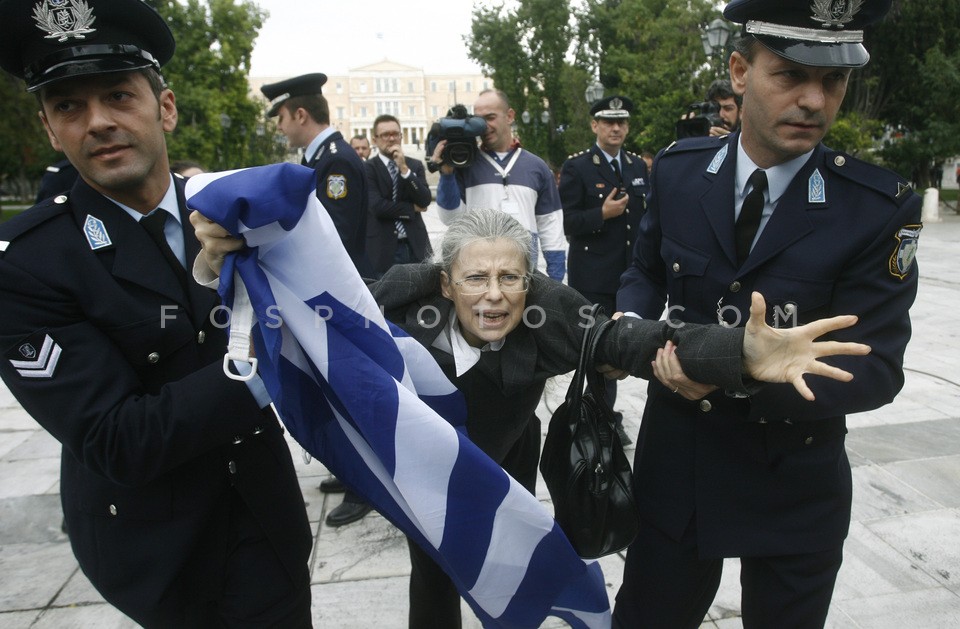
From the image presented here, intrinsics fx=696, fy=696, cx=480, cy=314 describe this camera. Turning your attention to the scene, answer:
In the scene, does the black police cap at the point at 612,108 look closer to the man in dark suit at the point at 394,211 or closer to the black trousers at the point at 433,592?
the man in dark suit at the point at 394,211

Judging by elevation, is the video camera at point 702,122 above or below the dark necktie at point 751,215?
below

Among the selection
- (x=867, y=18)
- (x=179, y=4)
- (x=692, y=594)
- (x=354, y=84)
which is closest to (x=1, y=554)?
(x=692, y=594)

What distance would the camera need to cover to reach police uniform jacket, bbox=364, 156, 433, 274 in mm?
5258

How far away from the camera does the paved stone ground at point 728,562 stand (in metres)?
2.86

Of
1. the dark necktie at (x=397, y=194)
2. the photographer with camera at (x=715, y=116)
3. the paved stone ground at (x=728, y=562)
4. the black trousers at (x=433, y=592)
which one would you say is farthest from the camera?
the dark necktie at (x=397, y=194)

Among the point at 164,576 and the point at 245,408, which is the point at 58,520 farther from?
the point at 245,408

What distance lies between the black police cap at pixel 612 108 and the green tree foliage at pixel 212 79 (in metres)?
25.8

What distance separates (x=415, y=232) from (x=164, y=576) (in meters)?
4.10

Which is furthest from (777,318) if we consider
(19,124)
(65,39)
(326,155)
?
(19,124)

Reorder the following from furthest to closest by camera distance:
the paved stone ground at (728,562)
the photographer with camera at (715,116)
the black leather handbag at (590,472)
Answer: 1. the photographer with camera at (715,116)
2. the paved stone ground at (728,562)
3. the black leather handbag at (590,472)

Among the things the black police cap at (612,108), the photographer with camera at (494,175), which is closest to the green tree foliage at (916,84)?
the black police cap at (612,108)

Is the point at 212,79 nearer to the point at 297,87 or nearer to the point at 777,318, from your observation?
the point at 297,87

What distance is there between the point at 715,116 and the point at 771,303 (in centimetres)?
410

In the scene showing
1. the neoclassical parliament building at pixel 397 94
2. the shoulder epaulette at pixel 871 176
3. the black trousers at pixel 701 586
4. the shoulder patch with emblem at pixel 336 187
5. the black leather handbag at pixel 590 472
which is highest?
the shoulder epaulette at pixel 871 176
